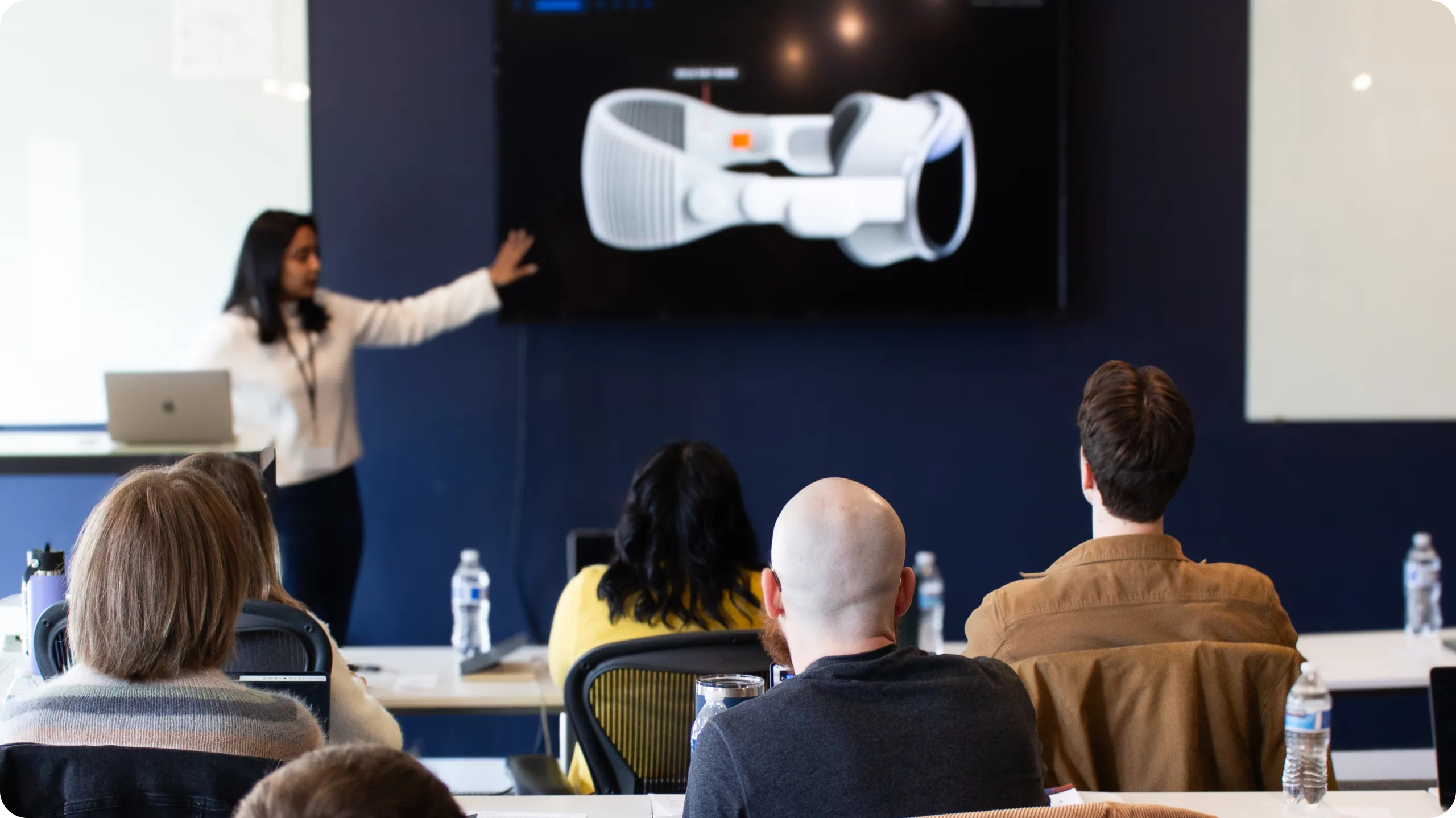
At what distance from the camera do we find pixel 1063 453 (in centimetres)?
419

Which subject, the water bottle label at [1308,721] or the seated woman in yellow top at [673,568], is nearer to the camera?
the water bottle label at [1308,721]

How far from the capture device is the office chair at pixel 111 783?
1.38 meters

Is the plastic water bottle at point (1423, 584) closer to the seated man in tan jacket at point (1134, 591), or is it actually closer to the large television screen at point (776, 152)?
the large television screen at point (776, 152)

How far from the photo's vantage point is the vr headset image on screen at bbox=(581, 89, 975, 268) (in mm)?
3924

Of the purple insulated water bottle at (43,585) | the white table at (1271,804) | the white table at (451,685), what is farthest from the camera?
the white table at (451,685)

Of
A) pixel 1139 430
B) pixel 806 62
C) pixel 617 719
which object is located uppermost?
pixel 806 62

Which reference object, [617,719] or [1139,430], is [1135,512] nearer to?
[1139,430]

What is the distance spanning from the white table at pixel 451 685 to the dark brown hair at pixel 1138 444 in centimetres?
126

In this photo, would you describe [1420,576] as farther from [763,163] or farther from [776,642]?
[776,642]

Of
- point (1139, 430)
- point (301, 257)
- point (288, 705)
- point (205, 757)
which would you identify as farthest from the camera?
point (301, 257)

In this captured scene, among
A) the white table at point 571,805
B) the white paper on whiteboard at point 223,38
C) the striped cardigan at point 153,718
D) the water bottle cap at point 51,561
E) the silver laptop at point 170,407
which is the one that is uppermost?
the white paper on whiteboard at point 223,38

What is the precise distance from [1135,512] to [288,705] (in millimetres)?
1312

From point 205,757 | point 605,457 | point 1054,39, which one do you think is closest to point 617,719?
point 205,757

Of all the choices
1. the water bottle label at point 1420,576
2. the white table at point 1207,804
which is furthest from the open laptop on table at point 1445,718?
the water bottle label at point 1420,576
